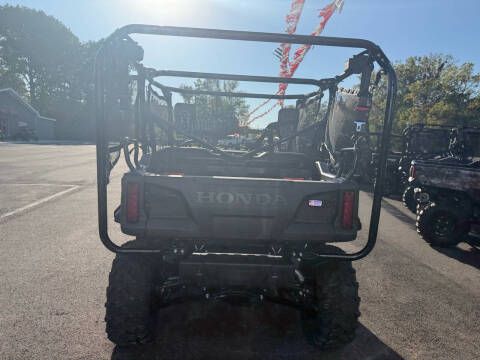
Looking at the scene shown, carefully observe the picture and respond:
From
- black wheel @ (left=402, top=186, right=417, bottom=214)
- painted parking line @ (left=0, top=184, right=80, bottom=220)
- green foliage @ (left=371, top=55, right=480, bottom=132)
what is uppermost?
green foliage @ (left=371, top=55, right=480, bottom=132)

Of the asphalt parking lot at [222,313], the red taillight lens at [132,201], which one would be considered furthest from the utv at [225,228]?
the asphalt parking lot at [222,313]

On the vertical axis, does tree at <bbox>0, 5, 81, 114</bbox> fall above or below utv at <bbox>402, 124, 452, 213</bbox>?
above

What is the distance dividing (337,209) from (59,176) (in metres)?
11.0

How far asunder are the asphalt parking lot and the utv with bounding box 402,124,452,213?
4409 millimetres

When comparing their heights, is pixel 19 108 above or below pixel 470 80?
below

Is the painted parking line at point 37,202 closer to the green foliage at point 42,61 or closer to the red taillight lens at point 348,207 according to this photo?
the red taillight lens at point 348,207

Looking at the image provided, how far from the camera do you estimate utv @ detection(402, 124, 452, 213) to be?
9.16 metres

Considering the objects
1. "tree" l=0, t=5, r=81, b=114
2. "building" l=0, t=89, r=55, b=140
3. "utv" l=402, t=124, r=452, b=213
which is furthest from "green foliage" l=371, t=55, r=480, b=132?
"tree" l=0, t=5, r=81, b=114

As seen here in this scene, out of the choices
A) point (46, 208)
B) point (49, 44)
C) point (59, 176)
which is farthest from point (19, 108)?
point (46, 208)

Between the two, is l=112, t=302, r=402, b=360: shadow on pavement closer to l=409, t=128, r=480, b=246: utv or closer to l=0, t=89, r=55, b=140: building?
l=409, t=128, r=480, b=246: utv

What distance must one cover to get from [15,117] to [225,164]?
46.1m

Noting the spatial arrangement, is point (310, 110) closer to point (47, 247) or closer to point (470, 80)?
point (47, 247)

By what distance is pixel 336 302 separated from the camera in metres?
2.33

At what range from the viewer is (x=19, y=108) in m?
40.4
